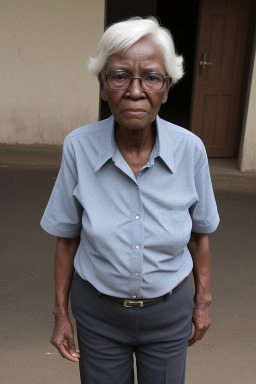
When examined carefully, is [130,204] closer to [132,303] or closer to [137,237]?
[137,237]

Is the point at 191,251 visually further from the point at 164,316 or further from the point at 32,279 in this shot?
the point at 32,279

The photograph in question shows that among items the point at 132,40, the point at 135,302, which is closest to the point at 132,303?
the point at 135,302

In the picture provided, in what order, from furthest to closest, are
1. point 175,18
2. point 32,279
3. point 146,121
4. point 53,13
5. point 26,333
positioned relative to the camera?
point 175,18 → point 53,13 → point 32,279 → point 26,333 → point 146,121

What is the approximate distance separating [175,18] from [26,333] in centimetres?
1374

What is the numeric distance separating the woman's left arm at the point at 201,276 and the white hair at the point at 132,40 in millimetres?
623

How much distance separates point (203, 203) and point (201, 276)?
0.31 m

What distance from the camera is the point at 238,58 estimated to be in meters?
6.66

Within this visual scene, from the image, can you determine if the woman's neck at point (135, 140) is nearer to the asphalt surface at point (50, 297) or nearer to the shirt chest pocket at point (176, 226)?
the shirt chest pocket at point (176, 226)

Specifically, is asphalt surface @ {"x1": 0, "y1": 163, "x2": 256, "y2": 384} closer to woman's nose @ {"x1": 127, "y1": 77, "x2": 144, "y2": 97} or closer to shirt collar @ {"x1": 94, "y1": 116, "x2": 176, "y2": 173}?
shirt collar @ {"x1": 94, "y1": 116, "x2": 176, "y2": 173}

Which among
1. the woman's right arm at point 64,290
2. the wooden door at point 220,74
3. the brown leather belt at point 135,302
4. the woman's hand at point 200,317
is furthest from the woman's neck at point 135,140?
the wooden door at point 220,74

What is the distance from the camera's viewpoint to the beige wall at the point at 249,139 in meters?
6.37

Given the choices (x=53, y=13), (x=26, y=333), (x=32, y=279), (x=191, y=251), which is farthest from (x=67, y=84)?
(x=191, y=251)

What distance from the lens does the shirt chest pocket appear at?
1.67 m

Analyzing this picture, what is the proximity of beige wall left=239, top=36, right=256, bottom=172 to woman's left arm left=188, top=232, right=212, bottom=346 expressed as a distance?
188 inches
